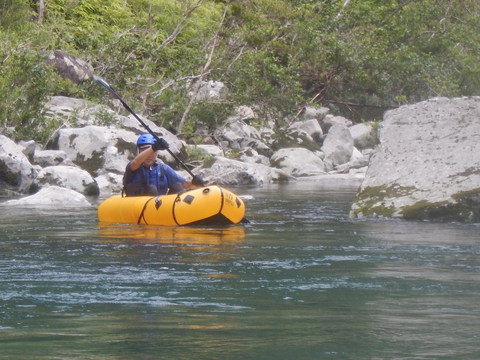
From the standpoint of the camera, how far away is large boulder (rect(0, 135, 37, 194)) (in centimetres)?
1380

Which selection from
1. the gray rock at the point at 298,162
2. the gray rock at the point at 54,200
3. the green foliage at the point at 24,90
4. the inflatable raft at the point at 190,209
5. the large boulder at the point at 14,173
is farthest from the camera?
the gray rock at the point at 298,162

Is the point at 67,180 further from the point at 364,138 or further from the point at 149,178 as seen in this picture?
the point at 364,138

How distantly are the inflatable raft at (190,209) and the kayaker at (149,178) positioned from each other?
18.1 inches

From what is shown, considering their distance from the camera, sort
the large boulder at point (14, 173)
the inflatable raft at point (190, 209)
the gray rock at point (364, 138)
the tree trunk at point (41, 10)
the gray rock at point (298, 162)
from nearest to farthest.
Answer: the inflatable raft at point (190, 209) < the large boulder at point (14, 173) < the gray rock at point (298, 162) < the tree trunk at point (41, 10) < the gray rock at point (364, 138)

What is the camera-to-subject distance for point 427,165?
10.6 m

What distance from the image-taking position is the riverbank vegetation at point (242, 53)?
1895 centimetres

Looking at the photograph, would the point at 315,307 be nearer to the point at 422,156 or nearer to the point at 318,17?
the point at 422,156

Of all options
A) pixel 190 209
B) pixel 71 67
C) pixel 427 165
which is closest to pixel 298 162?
pixel 71 67

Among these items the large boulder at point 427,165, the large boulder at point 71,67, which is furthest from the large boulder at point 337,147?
the large boulder at point 427,165

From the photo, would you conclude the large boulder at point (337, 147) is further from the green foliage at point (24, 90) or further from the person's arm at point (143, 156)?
the person's arm at point (143, 156)

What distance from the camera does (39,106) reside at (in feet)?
53.3

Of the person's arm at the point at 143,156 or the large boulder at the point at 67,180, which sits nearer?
the person's arm at the point at 143,156

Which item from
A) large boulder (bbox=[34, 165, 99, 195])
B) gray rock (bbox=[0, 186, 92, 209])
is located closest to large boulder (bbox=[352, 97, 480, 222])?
gray rock (bbox=[0, 186, 92, 209])

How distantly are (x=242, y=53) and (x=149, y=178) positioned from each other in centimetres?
1181
